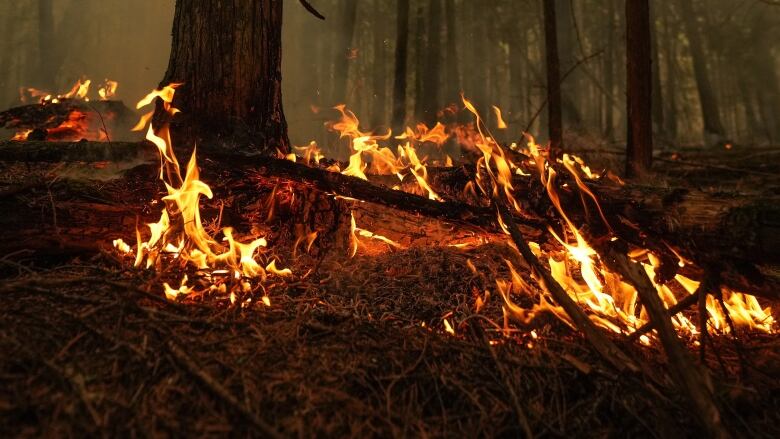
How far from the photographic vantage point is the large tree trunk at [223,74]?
12.3ft

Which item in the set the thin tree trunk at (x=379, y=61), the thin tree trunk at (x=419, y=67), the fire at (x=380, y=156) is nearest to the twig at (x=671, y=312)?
the fire at (x=380, y=156)

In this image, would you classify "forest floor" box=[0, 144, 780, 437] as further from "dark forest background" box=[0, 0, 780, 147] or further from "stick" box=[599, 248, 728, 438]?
"dark forest background" box=[0, 0, 780, 147]

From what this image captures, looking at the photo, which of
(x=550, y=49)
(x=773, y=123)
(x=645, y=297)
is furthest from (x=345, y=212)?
(x=773, y=123)

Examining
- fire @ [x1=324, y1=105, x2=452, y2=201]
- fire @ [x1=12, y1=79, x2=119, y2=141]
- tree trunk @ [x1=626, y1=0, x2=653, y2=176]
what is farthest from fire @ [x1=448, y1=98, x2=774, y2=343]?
fire @ [x1=12, y1=79, x2=119, y2=141]

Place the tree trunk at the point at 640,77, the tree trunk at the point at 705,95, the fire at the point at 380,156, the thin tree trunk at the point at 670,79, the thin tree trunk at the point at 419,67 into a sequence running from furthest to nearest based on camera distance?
the thin tree trunk at the point at 670,79
the tree trunk at the point at 705,95
the thin tree trunk at the point at 419,67
the tree trunk at the point at 640,77
the fire at the point at 380,156

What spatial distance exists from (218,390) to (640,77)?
762 cm

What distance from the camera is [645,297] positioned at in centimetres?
225

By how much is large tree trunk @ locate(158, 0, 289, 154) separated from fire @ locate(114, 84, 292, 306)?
0.21m

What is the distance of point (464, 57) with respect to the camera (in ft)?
106

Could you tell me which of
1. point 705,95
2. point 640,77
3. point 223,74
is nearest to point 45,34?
point 223,74

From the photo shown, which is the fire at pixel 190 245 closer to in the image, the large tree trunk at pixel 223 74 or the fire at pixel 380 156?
the large tree trunk at pixel 223 74

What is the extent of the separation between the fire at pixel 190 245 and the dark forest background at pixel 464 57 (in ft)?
42.5

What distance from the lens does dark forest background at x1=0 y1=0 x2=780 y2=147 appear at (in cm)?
2167

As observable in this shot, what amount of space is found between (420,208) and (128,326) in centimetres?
215
